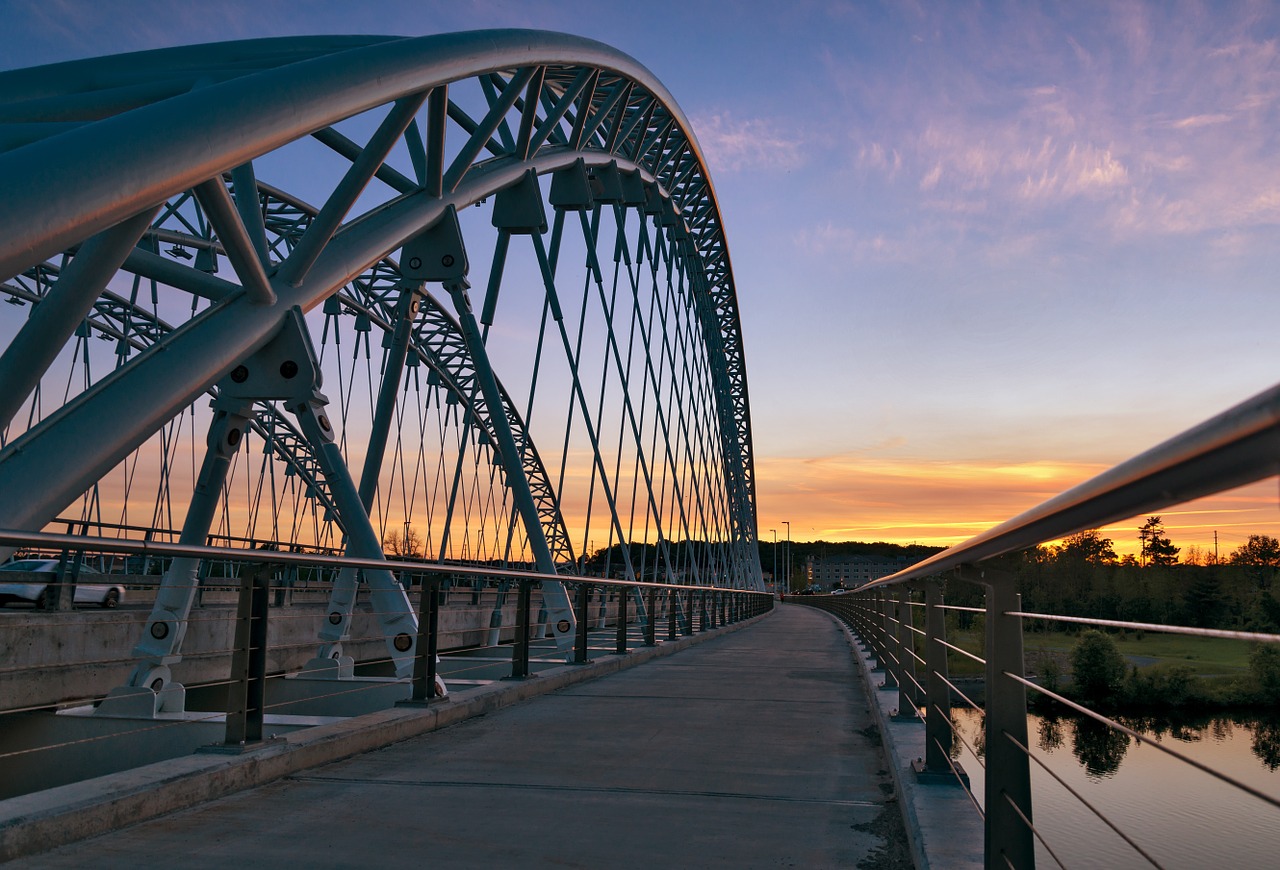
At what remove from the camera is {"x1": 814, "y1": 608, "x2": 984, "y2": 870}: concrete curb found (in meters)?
3.04

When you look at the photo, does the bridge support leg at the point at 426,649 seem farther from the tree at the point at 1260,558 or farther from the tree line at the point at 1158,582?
the tree at the point at 1260,558

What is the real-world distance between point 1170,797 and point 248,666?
670cm

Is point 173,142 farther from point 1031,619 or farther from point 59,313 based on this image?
point 1031,619

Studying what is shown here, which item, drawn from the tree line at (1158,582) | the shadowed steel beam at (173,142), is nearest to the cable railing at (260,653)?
the shadowed steel beam at (173,142)

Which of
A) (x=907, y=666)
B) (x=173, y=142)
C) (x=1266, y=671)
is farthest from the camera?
(x=907, y=666)

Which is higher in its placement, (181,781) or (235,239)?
(235,239)

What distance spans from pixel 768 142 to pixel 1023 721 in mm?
18141

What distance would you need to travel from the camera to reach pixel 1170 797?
763 cm

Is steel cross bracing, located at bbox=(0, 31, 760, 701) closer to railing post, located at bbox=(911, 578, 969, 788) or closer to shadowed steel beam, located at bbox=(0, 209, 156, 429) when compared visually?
shadowed steel beam, located at bbox=(0, 209, 156, 429)

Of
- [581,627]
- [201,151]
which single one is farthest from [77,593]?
[201,151]

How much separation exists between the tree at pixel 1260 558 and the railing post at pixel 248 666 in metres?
4.15

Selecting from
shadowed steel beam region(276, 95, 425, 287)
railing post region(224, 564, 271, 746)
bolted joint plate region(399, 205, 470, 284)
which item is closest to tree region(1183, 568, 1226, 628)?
railing post region(224, 564, 271, 746)

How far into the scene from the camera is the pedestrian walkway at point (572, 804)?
3502 millimetres

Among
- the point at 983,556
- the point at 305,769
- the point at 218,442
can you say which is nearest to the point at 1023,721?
the point at 983,556
